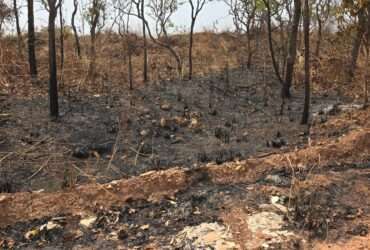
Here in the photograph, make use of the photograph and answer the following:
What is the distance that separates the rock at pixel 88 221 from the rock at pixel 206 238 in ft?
3.25

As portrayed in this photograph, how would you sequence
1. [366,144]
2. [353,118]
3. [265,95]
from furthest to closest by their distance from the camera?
[265,95], [353,118], [366,144]

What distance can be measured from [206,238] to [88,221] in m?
1.34

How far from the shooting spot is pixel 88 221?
494cm

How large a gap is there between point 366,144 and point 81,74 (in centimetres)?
1010

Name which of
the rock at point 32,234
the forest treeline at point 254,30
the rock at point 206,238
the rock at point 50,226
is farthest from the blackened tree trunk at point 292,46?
the rock at point 32,234

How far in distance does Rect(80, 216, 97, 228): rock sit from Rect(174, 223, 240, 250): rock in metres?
0.99

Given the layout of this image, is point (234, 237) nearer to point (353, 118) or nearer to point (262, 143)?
point (262, 143)

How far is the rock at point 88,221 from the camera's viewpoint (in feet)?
16.0

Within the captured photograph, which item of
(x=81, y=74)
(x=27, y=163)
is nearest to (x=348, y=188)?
(x=27, y=163)

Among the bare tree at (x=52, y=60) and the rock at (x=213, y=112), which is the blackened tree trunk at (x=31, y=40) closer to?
the bare tree at (x=52, y=60)

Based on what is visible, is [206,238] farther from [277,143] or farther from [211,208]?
[277,143]

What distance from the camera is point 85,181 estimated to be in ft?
23.0

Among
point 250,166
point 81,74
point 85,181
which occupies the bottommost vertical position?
point 85,181

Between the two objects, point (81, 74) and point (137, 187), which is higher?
point (81, 74)
